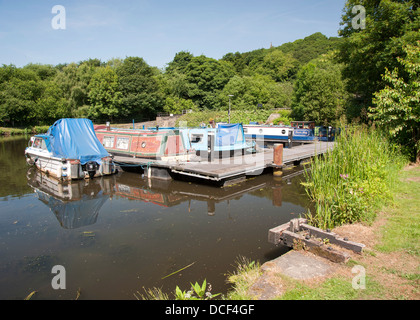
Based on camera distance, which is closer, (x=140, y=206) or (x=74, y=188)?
(x=140, y=206)

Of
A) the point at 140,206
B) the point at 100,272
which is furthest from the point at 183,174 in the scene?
the point at 100,272

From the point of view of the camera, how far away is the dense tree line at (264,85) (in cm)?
1155

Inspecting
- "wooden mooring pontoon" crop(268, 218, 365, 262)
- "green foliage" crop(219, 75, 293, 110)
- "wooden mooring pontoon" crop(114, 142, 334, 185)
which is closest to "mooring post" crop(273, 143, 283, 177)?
"wooden mooring pontoon" crop(114, 142, 334, 185)

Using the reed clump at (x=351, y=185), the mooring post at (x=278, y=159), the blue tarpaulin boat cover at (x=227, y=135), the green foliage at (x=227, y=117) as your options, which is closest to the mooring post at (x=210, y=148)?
the blue tarpaulin boat cover at (x=227, y=135)

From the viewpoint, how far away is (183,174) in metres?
11.7

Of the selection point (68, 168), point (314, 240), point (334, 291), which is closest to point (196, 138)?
point (68, 168)

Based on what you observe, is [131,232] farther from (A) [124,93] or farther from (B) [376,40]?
(A) [124,93]

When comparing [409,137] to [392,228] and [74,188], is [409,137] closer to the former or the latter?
[392,228]

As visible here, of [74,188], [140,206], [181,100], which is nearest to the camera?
[140,206]

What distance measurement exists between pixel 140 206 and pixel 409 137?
445 inches

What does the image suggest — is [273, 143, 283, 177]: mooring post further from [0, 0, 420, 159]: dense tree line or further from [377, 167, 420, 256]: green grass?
[377, 167, 420, 256]: green grass

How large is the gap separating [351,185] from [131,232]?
5.52 m

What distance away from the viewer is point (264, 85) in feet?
145

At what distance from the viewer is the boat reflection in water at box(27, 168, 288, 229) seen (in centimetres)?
906
